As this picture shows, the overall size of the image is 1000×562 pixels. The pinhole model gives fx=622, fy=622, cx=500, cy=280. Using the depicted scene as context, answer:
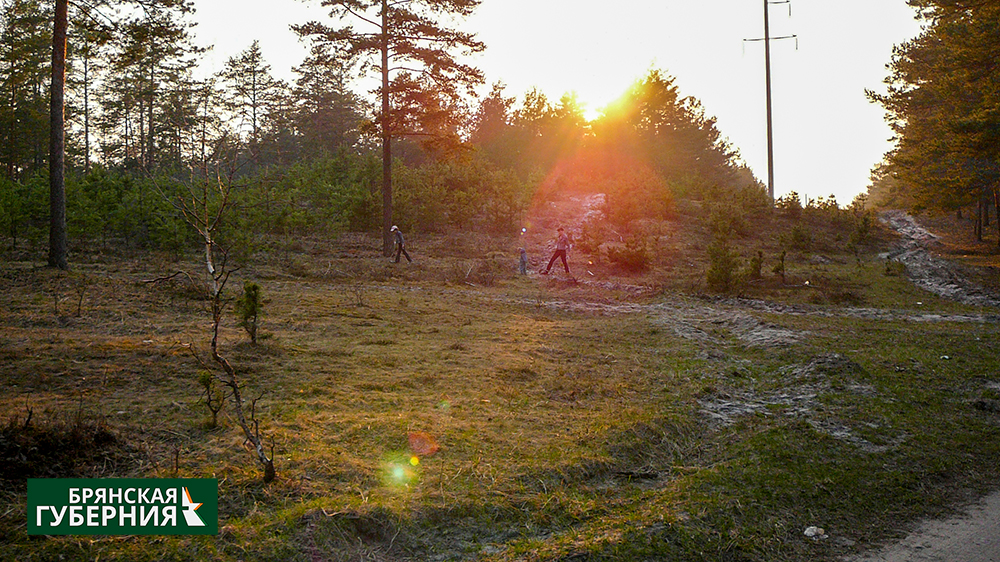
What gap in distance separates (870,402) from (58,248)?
16133 mm

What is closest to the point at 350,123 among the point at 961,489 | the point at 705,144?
the point at 705,144

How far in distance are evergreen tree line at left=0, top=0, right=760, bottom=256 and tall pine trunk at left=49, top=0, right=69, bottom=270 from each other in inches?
20.7

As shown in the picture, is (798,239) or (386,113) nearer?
(386,113)

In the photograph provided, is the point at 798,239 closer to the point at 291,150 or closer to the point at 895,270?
the point at 895,270

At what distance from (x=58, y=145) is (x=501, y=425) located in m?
13.9

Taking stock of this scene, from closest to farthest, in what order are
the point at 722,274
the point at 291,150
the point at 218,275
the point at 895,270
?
the point at 218,275, the point at 722,274, the point at 895,270, the point at 291,150

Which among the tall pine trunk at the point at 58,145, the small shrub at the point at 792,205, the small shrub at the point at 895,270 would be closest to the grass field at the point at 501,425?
the tall pine trunk at the point at 58,145

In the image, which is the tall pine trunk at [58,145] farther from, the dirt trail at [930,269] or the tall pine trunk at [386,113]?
the dirt trail at [930,269]

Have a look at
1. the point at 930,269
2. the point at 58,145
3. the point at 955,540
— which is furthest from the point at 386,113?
the point at 955,540

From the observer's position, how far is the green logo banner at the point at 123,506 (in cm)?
397

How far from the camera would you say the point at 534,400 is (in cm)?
730

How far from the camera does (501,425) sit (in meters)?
6.37

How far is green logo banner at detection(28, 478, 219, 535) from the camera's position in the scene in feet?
13.0

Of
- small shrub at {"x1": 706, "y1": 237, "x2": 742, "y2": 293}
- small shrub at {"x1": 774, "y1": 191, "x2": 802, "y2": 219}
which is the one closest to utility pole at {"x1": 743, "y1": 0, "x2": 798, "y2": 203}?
small shrub at {"x1": 774, "y1": 191, "x2": 802, "y2": 219}
